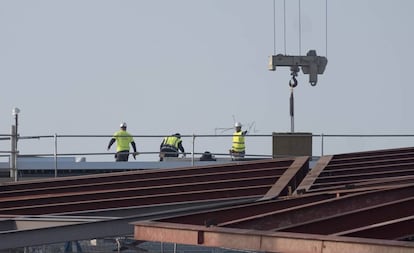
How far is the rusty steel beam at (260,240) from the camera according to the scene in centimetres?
1234

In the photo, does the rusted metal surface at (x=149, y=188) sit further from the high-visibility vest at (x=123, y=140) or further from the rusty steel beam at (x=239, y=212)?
the high-visibility vest at (x=123, y=140)

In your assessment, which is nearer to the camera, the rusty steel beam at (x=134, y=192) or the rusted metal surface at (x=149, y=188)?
the rusted metal surface at (x=149, y=188)

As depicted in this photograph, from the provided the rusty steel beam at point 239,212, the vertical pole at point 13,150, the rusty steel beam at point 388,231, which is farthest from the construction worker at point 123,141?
the rusty steel beam at point 388,231

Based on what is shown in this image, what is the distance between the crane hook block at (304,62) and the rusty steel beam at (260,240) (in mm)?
27615

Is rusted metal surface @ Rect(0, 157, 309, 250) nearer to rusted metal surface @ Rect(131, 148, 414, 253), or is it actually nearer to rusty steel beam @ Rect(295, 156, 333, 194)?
rusty steel beam @ Rect(295, 156, 333, 194)

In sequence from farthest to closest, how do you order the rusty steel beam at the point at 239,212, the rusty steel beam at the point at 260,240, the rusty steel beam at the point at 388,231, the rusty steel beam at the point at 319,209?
the rusty steel beam at the point at 239,212 → the rusty steel beam at the point at 319,209 → the rusty steel beam at the point at 388,231 → the rusty steel beam at the point at 260,240

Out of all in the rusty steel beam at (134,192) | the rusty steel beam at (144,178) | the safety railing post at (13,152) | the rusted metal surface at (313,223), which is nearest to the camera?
the rusted metal surface at (313,223)

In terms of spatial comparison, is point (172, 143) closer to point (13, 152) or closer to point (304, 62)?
point (304, 62)

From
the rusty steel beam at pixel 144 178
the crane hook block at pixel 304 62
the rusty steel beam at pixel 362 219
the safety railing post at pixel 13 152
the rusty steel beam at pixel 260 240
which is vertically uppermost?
the crane hook block at pixel 304 62

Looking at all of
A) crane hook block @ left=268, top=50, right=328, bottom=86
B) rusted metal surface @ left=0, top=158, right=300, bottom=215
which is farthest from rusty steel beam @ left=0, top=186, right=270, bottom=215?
crane hook block @ left=268, top=50, right=328, bottom=86

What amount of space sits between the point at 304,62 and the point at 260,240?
29.3 m

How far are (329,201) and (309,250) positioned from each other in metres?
3.92

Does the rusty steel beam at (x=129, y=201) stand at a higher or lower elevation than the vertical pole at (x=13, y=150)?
lower

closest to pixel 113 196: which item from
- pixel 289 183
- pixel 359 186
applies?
pixel 289 183
